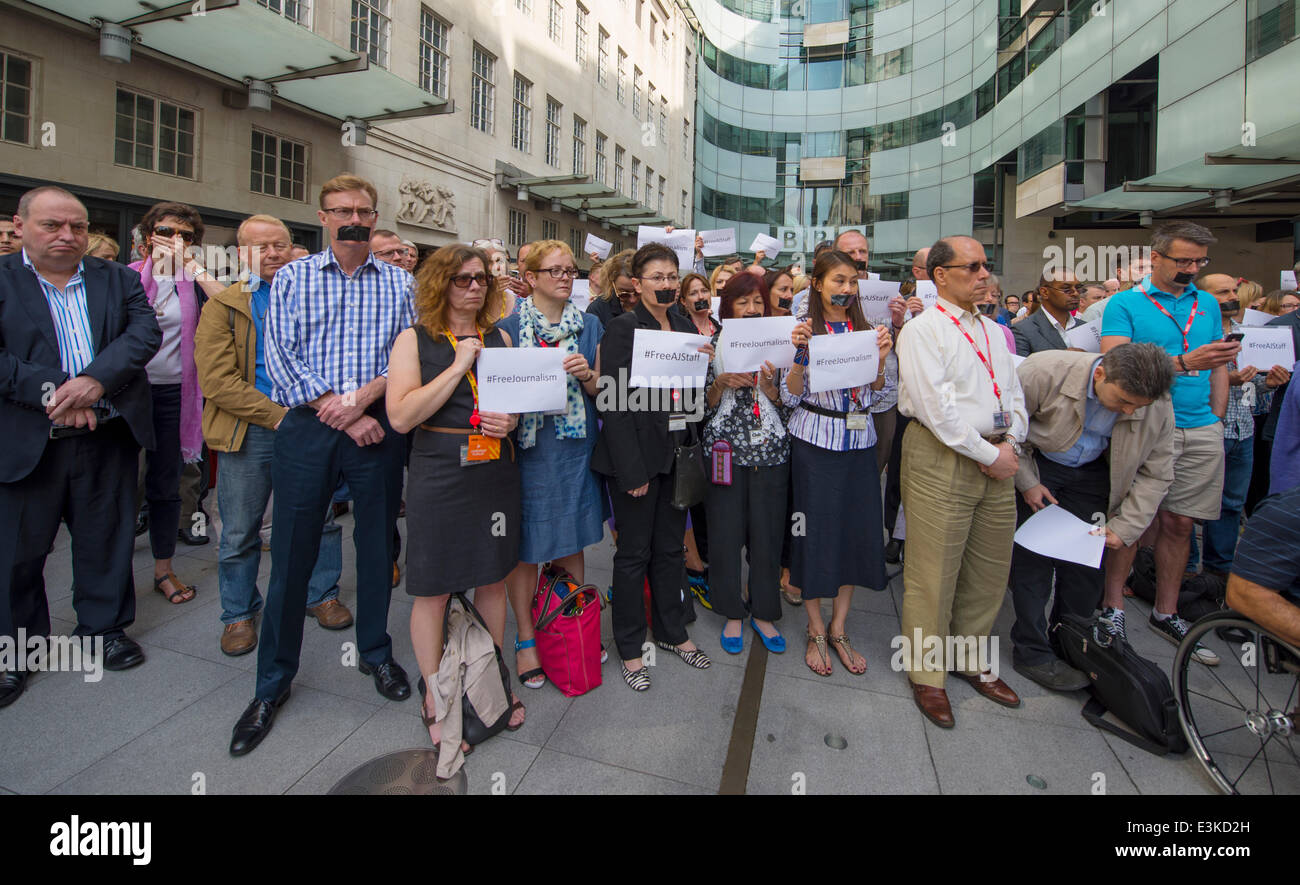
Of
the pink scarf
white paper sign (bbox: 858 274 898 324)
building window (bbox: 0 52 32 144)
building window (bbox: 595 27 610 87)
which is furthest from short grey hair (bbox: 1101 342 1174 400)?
building window (bbox: 595 27 610 87)

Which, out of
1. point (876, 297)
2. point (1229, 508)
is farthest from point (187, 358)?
point (1229, 508)

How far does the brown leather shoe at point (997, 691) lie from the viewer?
3.22 metres

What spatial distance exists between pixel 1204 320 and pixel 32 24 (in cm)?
1213

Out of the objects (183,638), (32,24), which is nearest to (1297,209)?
(183,638)

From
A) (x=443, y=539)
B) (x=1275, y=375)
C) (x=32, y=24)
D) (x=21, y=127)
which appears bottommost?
(x=443, y=539)

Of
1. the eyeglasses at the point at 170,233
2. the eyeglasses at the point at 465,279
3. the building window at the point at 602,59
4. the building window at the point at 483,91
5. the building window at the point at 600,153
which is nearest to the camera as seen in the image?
the eyeglasses at the point at 465,279

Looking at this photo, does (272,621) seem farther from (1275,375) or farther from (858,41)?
(858,41)

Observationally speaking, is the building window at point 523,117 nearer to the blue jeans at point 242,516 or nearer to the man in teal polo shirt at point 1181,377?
the blue jeans at point 242,516

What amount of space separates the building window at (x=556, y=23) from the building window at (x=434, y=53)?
5.70m

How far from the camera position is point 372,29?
1283 centimetres

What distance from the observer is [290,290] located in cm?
299

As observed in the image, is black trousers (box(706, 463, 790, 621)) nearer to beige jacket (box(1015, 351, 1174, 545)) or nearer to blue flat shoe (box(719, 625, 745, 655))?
blue flat shoe (box(719, 625, 745, 655))

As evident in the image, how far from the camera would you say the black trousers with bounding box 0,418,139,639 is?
3.15 meters

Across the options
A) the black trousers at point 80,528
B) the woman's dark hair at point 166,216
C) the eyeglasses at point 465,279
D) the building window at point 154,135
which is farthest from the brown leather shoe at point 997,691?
the building window at point 154,135
